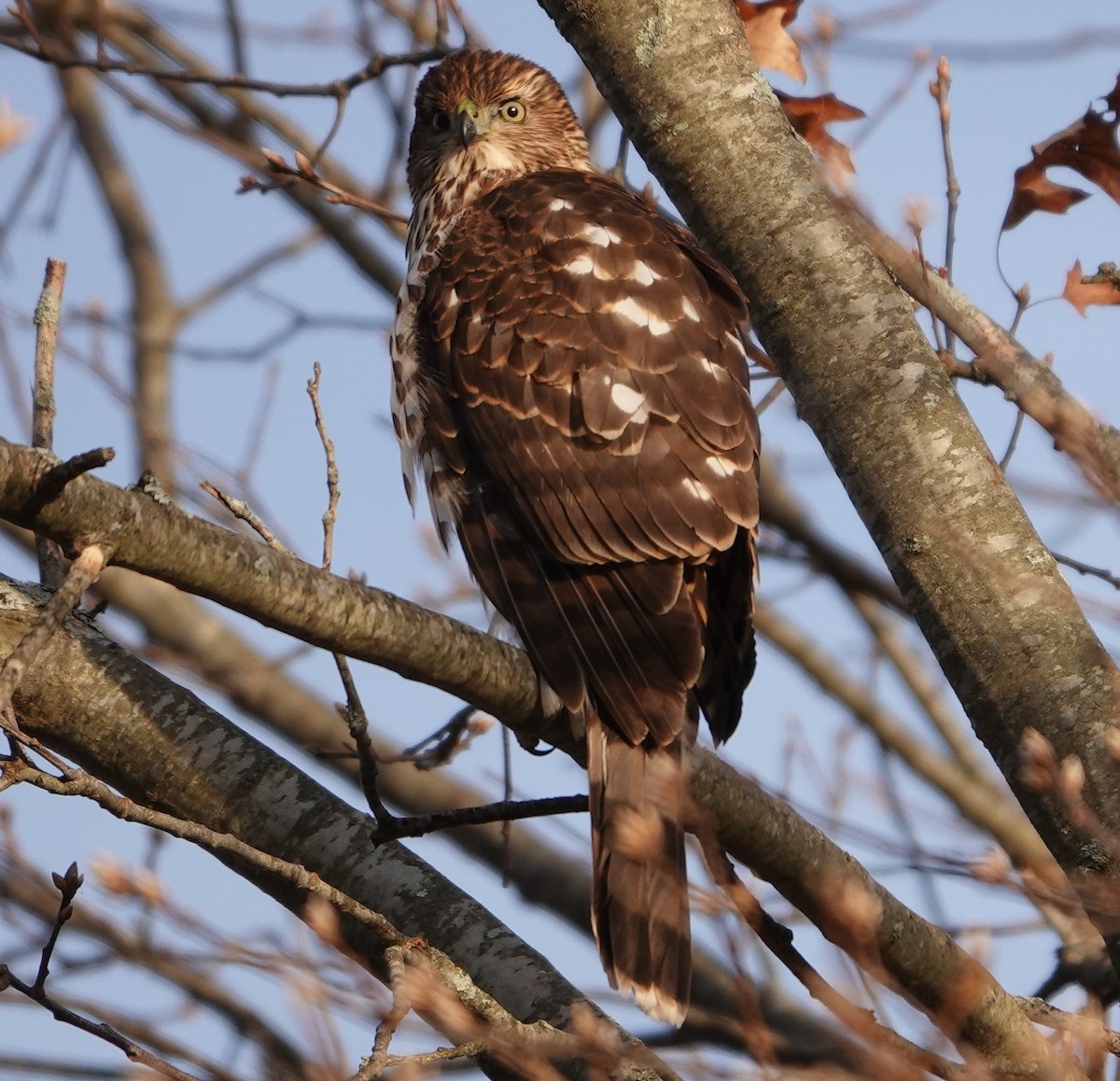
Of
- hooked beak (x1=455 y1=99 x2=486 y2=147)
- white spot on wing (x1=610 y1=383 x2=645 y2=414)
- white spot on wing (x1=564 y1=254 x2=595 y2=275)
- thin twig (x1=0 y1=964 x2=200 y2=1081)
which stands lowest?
thin twig (x1=0 y1=964 x2=200 y2=1081)

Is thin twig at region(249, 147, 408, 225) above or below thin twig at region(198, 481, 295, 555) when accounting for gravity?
above

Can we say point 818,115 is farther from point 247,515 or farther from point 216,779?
point 216,779

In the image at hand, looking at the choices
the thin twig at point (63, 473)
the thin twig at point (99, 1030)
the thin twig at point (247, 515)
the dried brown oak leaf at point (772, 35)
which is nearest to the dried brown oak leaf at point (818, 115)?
the dried brown oak leaf at point (772, 35)

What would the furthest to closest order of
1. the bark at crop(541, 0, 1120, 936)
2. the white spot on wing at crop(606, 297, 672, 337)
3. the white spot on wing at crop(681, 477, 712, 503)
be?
the white spot on wing at crop(606, 297, 672, 337)
the white spot on wing at crop(681, 477, 712, 503)
the bark at crop(541, 0, 1120, 936)

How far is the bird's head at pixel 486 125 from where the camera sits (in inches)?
198

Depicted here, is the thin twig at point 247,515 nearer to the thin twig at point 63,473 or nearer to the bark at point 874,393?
the thin twig at point 63,473

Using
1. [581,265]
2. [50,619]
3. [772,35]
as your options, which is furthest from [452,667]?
[772,35]

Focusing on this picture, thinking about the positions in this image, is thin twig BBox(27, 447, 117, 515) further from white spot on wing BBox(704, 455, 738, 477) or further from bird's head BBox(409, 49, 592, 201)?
bird's head BBox(409, 49, 592, 201)

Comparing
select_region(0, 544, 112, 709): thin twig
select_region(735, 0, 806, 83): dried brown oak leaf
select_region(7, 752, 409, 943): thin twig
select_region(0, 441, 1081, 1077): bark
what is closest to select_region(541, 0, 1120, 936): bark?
select_region(0, 441, 1081, 1077): bark

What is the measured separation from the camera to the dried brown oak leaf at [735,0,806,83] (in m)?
3.77

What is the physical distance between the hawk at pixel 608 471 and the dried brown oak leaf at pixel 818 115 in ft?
1.35

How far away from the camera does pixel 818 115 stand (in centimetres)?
379

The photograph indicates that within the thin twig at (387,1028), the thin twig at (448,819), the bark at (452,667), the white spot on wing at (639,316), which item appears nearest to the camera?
the thin twig at (387,1028)

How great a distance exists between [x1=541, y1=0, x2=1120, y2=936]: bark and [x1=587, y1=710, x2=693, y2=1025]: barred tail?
667 millimetres
